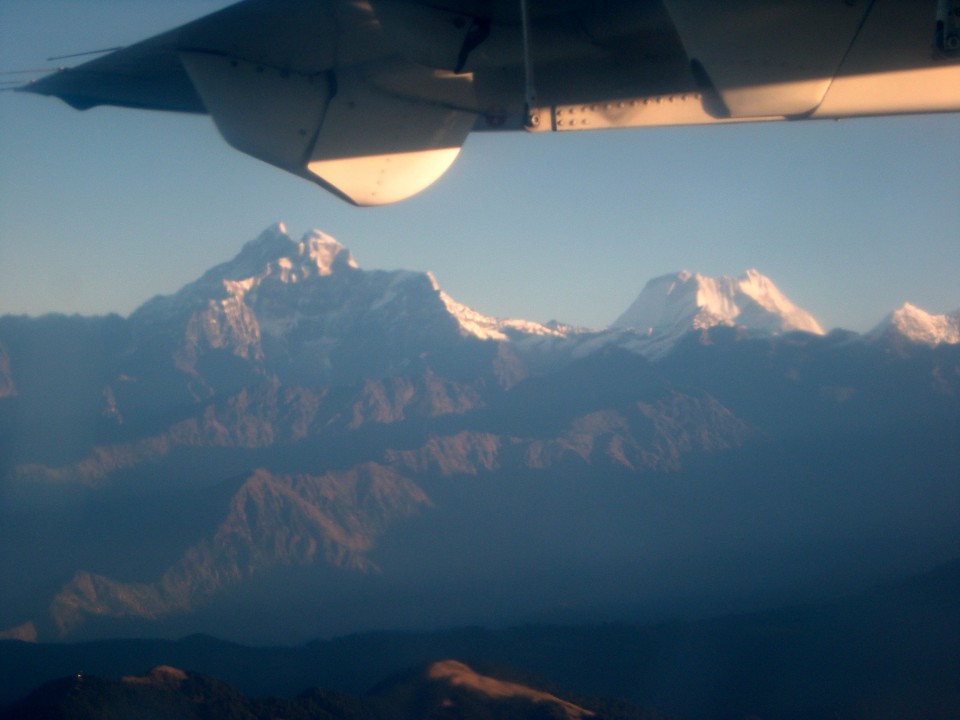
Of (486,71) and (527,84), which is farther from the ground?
(486,71)

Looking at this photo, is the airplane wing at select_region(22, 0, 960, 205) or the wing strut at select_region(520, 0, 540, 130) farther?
the wing strut at select_region(520, 0, 540, 130)

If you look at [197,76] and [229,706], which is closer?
[197,76]

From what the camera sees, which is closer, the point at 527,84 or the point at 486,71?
the point at 527,84

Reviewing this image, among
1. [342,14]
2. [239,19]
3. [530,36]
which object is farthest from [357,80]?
[530,36]

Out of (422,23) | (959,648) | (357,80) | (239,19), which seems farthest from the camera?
(959,648)

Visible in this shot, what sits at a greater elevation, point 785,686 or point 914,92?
point 914,92

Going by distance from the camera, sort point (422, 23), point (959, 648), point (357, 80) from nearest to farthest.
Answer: point (422, 23)
point (357, 80)
point (959, 648)

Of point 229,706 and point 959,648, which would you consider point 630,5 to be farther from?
point 959,648

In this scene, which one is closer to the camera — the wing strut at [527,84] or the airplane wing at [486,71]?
the airplane wing at [486,71]
